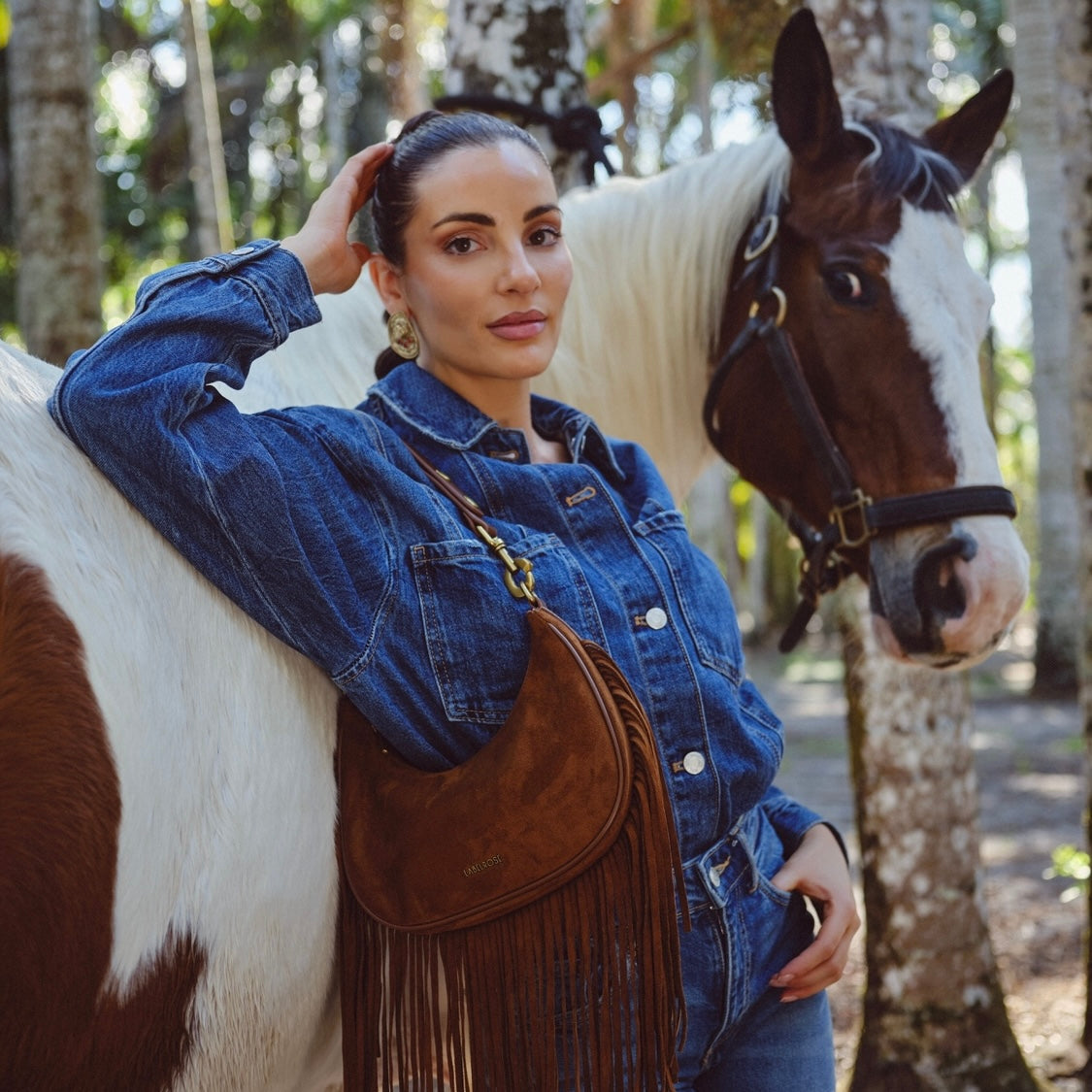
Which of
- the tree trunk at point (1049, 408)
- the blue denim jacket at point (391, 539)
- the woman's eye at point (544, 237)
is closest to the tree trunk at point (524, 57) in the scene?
the woman's eye at point (544, 237)

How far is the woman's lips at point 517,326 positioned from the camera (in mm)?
1716

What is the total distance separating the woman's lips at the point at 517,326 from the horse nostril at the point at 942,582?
923 mm

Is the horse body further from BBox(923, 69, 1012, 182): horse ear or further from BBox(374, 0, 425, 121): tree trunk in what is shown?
BBox(374, 0, 425, 121): tree trunk

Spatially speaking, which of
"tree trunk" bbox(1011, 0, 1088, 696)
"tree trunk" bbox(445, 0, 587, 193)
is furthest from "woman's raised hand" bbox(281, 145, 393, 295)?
"tree trunk" bbox(1011, 0, 1088, 696)

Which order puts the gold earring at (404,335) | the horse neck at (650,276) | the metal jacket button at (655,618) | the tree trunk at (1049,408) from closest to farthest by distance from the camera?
the metal jacket button at (655,618), the gold earring at (404,335), the horse neck at (650,276), the tree trunk at (1049,408)

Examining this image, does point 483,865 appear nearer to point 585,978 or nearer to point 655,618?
point 585,978

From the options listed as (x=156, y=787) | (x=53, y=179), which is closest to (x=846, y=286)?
(x=156, y=787)

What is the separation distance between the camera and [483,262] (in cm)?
170

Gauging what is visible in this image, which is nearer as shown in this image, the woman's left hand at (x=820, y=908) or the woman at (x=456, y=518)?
the woman at (x=456, y=518)

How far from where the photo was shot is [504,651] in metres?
1.48

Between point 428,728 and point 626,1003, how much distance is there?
1.36ft

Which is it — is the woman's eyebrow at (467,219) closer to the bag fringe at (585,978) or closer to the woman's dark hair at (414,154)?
the woman's dark hair at (414,154)

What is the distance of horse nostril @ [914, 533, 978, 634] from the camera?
6.95 feet

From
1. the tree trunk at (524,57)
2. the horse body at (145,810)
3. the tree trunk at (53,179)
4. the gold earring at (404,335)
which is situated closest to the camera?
the horse body at (145,810)
